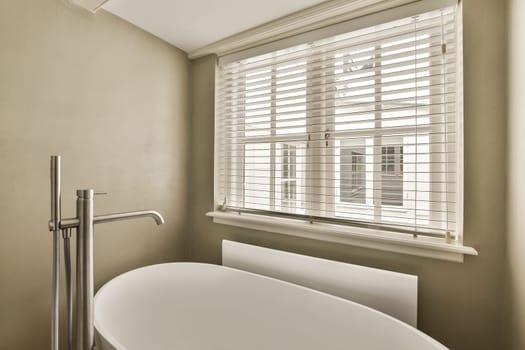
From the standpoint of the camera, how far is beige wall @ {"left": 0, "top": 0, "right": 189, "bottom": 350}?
1419 millimetres

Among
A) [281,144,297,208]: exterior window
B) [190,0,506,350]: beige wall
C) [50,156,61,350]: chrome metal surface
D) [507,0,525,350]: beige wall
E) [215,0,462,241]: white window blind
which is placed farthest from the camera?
[281,144,297,208]: exterior window

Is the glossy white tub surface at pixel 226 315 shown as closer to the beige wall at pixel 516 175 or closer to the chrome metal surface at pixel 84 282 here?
the chrome metal surface at pixel 84 282

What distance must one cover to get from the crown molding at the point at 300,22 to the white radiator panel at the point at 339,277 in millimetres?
1379

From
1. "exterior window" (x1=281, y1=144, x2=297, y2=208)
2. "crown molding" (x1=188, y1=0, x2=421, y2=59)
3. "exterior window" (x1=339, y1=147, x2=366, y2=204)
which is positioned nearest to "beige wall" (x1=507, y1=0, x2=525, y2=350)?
"crown molding" (x1=188, y1=0, x2=421, y2=59)

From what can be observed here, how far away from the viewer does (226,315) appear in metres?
1.53

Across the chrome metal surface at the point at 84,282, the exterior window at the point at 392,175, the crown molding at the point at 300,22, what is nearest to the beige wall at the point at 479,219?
the exterior window at the point at 392,175

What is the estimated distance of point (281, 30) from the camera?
5.71 feet

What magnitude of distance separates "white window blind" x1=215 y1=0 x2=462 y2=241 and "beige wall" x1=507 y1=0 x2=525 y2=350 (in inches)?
7.3

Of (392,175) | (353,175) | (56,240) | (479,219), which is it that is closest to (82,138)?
(56,240)

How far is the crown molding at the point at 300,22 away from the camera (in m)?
1.45

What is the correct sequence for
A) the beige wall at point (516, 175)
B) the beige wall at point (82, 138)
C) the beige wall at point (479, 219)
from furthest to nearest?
the beige wall at point (82, 138) < the beige wall at point (479, 219) < the beige wall at point (516, 175)

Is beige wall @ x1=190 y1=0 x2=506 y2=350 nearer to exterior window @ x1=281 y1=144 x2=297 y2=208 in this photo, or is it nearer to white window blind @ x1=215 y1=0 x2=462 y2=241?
white window blind @ x1=215 y1=0 x2=462 y2=241

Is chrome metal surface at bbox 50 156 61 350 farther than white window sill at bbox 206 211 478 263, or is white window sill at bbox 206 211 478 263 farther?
white window sill at bbox 206 211 478 263

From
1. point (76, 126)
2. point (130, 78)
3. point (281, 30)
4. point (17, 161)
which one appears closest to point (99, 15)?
point (130, 78)
